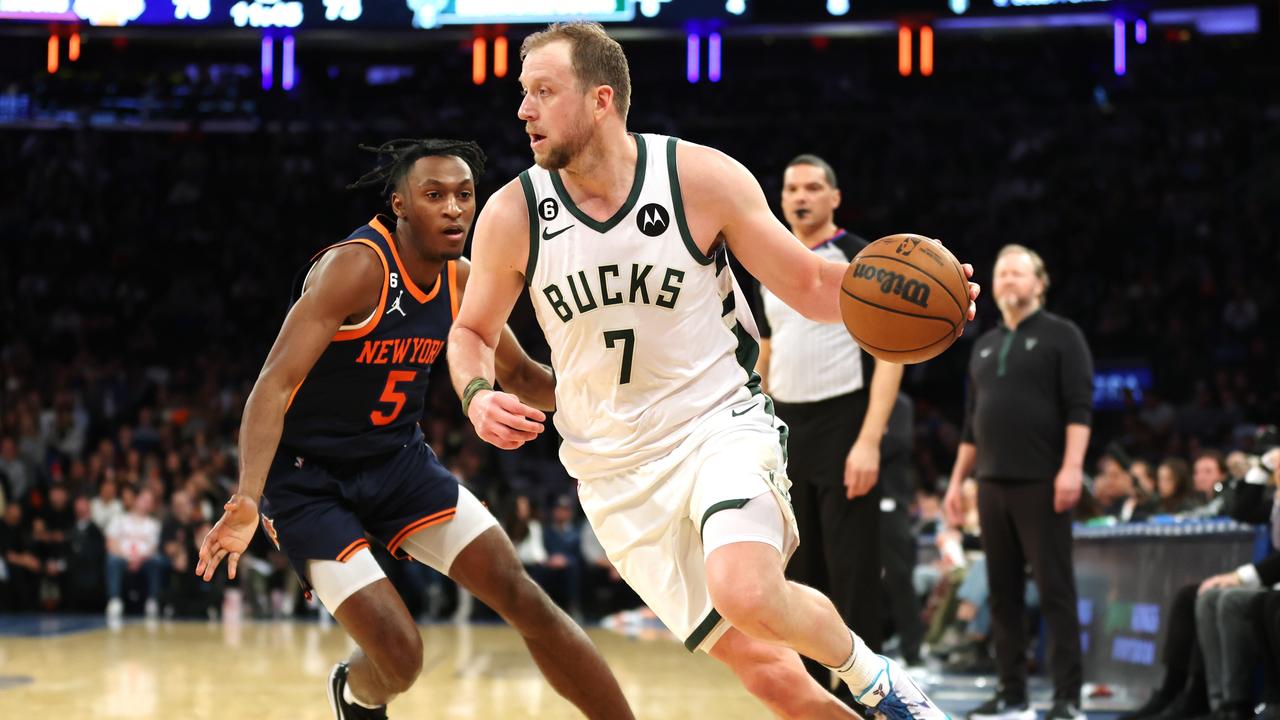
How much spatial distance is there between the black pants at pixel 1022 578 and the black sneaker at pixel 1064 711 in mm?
32

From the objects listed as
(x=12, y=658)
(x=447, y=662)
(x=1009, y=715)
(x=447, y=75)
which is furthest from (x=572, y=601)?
(x=447, y=75)

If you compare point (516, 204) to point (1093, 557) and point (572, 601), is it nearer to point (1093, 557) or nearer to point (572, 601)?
point (1093, 557)

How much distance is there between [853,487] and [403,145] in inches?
82.8

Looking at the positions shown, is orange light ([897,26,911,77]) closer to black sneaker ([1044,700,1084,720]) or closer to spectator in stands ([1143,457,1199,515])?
spectator in stands ([1143,457,1199,515])

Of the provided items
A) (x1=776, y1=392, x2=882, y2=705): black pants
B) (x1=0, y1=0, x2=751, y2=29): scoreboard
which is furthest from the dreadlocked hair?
(x1=0, y1=0, x2=751, y2=29): scoreboard

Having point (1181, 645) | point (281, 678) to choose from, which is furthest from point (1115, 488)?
point (281, 678)

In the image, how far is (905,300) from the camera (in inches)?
136

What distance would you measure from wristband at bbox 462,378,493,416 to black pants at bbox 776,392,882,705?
215cm

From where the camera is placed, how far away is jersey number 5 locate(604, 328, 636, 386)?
3.62 meters

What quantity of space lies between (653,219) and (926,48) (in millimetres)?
11953

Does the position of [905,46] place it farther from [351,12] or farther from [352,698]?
[352,698]

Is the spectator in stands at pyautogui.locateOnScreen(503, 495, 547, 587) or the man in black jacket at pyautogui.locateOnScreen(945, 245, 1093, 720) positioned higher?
the man in black jacket at pyautogui.locateOnScreen(945, 245, 1093, 720)

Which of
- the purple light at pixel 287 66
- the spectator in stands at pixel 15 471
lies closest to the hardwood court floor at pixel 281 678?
the spectator in stands at pixel 15 471

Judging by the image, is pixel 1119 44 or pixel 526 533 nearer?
pixel 526 533
